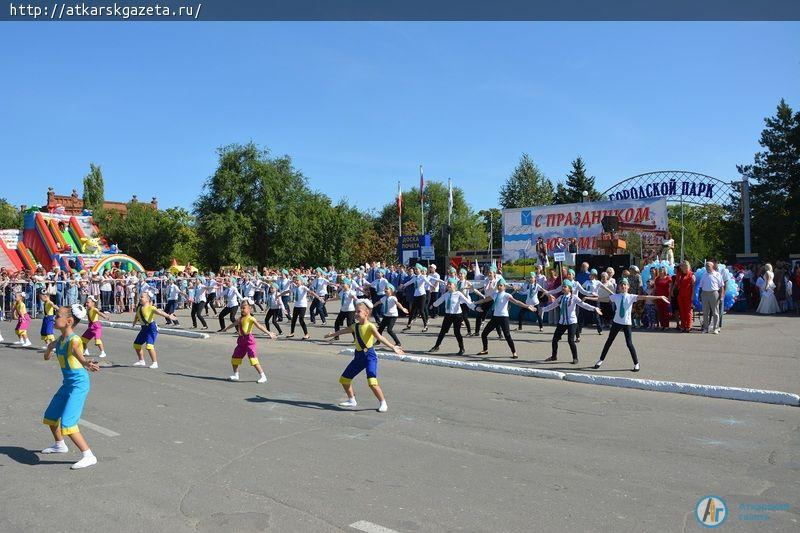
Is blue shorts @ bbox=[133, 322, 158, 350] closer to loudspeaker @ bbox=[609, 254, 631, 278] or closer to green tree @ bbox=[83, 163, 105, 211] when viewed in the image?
loudspeaker @ bbox=[609, 254, 631, 278]

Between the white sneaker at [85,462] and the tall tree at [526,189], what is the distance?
7786 centimetres

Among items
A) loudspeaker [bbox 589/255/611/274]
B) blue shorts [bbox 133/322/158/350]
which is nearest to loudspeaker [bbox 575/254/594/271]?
loudspeaker [bbox 589/255/611/274]

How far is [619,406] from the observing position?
9523 mm

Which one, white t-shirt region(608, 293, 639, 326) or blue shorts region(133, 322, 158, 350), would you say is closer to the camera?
white t-shirt region(608, 293, 639, 326)

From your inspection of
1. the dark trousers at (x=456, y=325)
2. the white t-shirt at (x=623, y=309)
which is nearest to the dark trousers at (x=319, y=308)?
the dark trousers at (x=456, y=325)

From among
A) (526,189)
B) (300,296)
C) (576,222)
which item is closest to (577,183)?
(526,189)

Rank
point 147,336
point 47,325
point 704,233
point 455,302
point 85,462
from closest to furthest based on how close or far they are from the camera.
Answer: point 85,462
point 147,336
point 455,302
point 47,325
point 704,233

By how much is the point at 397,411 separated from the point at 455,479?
10.0ft

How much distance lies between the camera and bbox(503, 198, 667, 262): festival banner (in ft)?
97.7

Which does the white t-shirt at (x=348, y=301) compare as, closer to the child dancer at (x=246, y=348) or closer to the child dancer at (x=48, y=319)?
the child dancer at (x=246, y=348)

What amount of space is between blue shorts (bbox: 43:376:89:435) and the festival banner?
85.1ft

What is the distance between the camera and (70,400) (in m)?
6.75

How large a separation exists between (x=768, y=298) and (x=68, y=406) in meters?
Result: 22.2

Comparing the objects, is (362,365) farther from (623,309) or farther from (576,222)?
(576,222)
